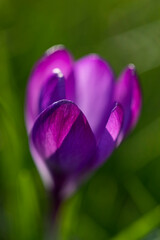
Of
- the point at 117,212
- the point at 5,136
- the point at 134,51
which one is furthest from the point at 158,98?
the point at 5,136

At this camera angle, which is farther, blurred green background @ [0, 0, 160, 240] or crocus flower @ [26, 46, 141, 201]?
blurred green background @ [0, 0, 160, 240]

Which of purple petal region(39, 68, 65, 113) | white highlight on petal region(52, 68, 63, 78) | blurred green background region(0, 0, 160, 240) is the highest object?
white highlight on petal region(52, 68, 63, 78)

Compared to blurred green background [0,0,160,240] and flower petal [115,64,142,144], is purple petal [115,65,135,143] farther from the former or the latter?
blurred green background [0,0,160,240]

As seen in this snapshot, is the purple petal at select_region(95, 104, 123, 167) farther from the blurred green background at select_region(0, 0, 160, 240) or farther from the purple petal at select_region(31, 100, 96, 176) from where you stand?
the blurred green background at select_region(0, 0, 160, 240)

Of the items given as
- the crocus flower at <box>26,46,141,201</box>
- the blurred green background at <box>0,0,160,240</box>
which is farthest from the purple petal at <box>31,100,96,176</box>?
the blurred green background at <box>0,0,160,240</box>

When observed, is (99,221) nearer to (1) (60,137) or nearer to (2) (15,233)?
(2) (15,233)

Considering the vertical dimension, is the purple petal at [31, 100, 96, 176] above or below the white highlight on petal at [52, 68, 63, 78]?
below
